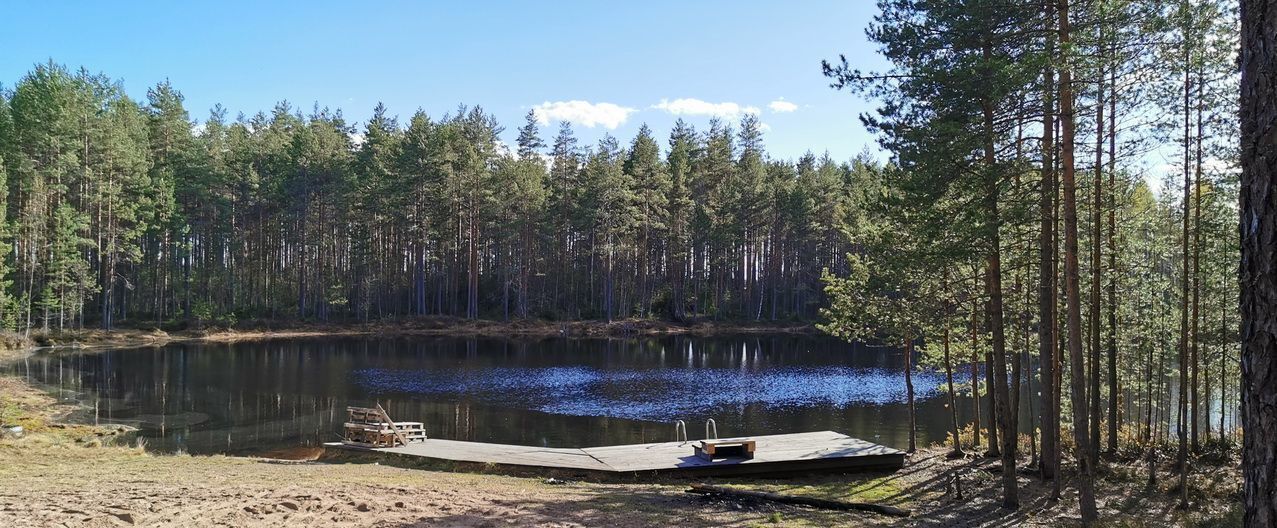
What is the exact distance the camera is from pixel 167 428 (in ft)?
69.4

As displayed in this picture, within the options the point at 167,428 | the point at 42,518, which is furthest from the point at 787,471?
the point at 167,428

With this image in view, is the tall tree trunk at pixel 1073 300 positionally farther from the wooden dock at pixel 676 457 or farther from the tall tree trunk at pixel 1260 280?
the tall tree trunk at pixel 1260 280

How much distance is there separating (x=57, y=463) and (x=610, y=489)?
391 inches

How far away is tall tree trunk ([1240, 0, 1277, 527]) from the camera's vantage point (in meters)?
2.36

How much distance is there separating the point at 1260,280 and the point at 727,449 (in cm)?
1322

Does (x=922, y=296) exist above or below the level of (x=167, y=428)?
above

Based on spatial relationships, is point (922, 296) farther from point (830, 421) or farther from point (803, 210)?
point (803, 210)

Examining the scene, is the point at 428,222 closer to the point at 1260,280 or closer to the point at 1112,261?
the point at 1112,261

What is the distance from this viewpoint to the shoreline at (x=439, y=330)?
49384 mm

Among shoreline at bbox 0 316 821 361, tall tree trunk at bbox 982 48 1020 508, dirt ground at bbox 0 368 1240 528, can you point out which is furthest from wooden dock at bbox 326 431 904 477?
shoreline at bbox 0 316 821 361

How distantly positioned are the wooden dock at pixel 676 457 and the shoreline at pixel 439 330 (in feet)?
133

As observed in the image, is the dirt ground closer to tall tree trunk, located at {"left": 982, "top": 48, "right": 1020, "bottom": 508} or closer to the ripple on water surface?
tall tree trunk, located at {"left": 982, "top": 48, "right": 1020, "bottom": 508}

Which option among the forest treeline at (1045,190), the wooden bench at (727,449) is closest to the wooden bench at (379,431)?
the wooden bench at (727,449)

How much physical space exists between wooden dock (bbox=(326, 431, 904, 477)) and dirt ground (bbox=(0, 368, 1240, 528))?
33 cm
